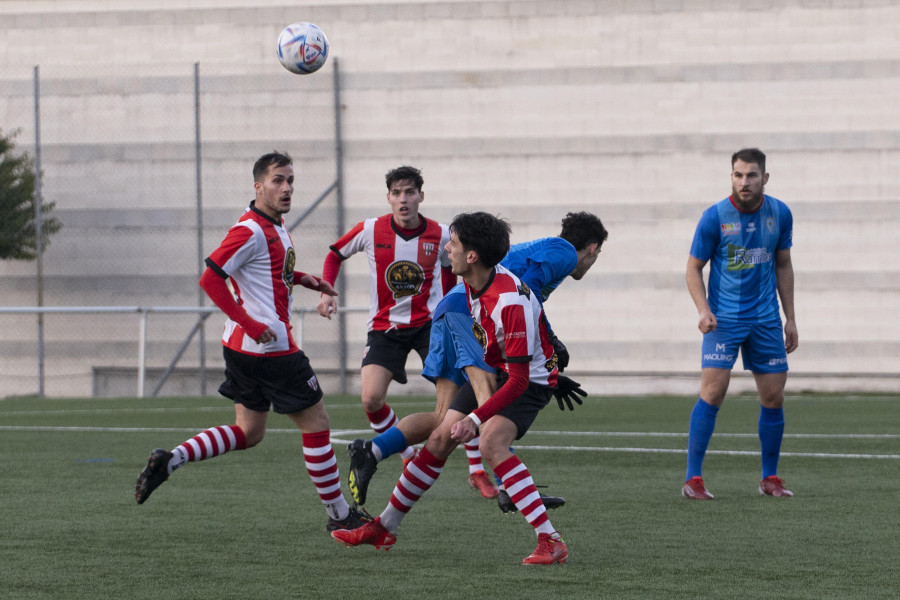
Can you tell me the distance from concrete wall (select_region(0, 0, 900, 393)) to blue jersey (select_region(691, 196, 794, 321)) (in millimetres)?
11402

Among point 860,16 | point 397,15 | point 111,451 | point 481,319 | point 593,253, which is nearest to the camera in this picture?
point 481,319

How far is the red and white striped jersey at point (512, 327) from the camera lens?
5.07 meters

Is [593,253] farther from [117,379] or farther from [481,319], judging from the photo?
[117,379]

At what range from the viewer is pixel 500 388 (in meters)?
5.18

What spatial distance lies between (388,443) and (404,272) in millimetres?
2511

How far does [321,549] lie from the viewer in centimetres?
545

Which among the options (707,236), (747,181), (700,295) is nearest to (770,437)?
(700,295)

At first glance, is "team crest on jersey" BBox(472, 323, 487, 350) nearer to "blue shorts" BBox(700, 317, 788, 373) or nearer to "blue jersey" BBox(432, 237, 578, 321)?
"blue jersey" BBox(432, 237, 578, 321)

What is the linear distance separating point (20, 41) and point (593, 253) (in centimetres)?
1622

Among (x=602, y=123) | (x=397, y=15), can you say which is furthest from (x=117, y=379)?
(x=602, y=123)

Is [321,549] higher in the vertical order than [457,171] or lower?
lower

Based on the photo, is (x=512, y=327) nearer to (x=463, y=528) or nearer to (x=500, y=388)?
(x=500, y=388)

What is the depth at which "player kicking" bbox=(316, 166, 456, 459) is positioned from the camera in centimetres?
827

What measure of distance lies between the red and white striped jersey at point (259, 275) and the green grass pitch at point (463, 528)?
851 mm
